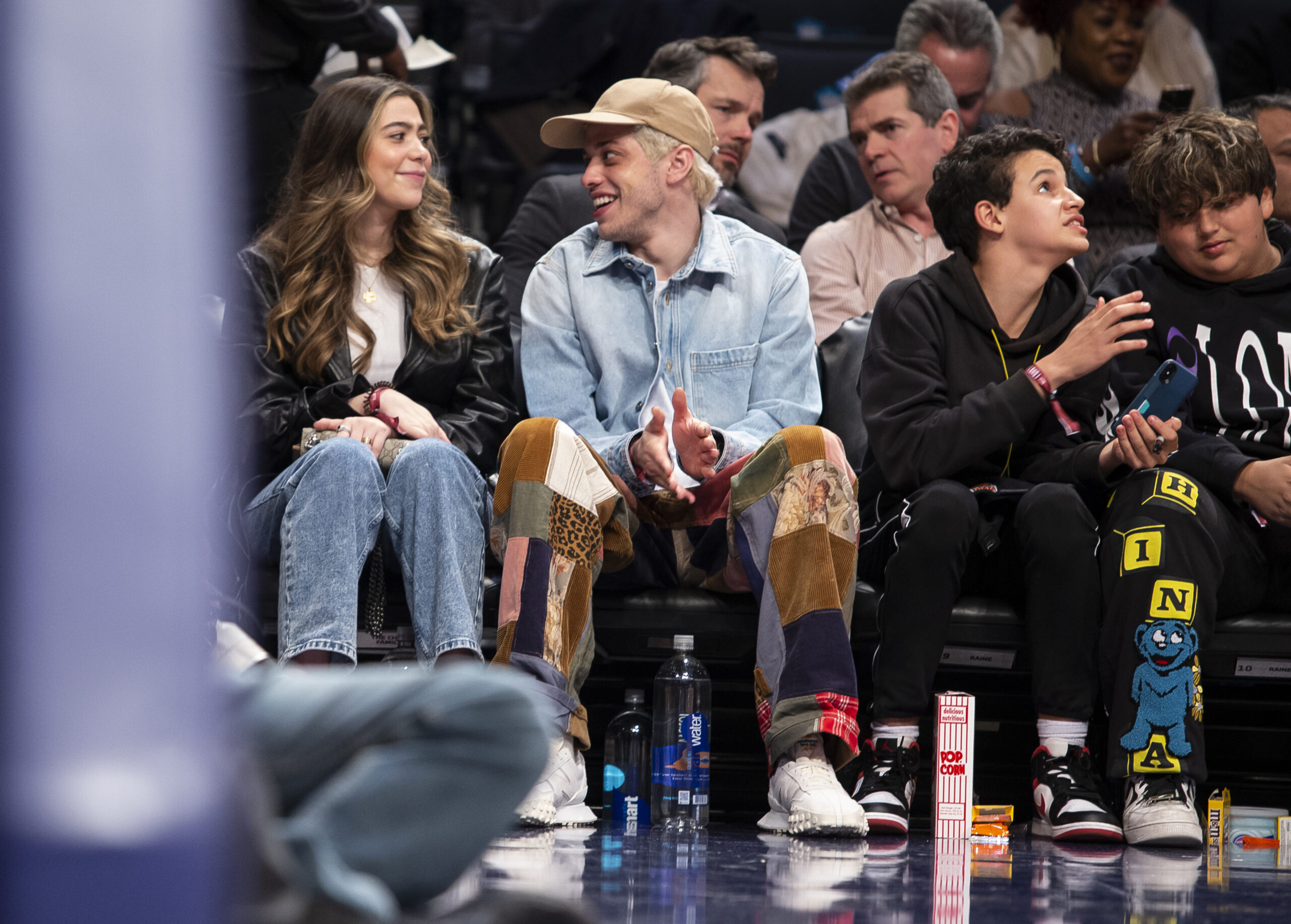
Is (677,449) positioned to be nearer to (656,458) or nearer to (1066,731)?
(656,458)

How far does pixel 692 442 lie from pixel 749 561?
0.23 meters

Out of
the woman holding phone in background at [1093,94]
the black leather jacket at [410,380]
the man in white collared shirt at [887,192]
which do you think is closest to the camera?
the black leather jacket at [410,380]

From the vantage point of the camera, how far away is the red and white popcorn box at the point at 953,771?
2.31 metres

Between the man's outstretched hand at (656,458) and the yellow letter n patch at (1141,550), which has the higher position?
the man's outstretched hand at (656,458)

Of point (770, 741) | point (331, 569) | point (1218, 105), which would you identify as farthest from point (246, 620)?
point (1218, 105)

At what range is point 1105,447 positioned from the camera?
2.53 meters

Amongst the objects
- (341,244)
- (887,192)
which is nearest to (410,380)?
(341,244)

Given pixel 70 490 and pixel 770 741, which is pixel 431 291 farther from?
pixel 70 490

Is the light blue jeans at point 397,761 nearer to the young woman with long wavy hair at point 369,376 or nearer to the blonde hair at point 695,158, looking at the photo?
the young woman with long wavy hair at point 369,376

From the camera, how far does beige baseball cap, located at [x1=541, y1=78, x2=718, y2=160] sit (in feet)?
9.55

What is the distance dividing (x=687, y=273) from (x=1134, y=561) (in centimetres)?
103

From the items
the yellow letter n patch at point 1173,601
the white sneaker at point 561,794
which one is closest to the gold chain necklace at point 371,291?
the white sneaker at point 561,794

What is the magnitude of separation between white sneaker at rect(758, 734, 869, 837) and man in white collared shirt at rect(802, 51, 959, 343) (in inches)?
52.9

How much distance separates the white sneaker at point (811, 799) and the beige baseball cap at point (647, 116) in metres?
1.33
